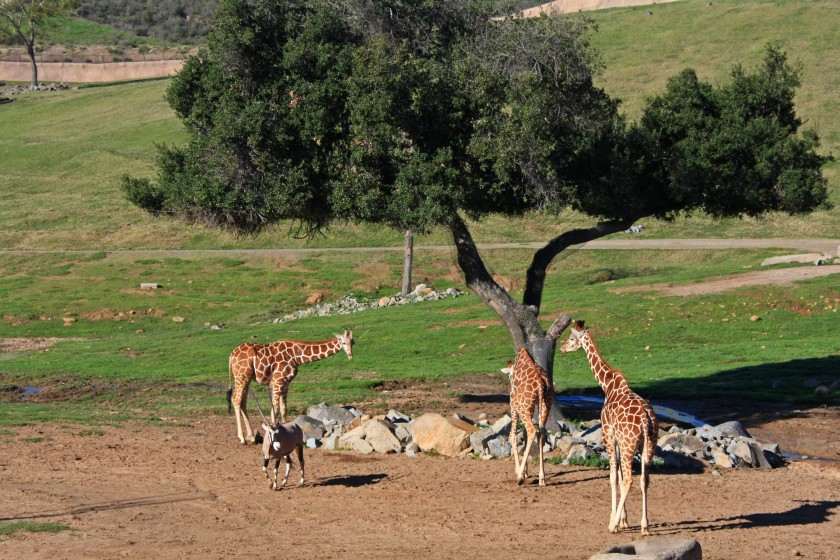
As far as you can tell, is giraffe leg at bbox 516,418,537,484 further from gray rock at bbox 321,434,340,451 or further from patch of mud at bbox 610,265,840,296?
patch of mud at bbox 610,265,840,296

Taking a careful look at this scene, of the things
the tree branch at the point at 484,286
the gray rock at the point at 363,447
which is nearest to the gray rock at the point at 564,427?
the tree branch at the point at 484,286

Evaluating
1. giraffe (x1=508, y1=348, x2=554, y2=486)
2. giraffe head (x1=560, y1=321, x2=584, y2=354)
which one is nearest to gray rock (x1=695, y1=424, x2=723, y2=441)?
giraffe (x1=508, y1=348, x2=554, y2=486)

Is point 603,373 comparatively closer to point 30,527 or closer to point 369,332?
point 30,527

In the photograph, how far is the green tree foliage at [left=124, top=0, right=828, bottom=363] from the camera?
74.3 ft

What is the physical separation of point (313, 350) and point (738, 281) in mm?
24382

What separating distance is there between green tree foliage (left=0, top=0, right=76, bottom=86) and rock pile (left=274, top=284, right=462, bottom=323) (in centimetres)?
8500

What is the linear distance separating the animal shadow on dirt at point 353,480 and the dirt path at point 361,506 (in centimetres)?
4

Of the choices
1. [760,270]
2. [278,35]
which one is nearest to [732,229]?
[760,270]

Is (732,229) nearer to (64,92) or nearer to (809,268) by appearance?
(809,268)

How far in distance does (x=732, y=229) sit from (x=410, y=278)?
895 inches

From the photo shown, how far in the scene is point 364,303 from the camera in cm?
5028

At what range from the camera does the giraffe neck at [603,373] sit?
1744 cm

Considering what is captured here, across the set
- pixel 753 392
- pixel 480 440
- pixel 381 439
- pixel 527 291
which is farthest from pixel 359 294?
pixel 480 440

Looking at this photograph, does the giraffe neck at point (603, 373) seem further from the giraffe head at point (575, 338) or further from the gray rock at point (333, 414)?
the gray rock at point (333, 414)
